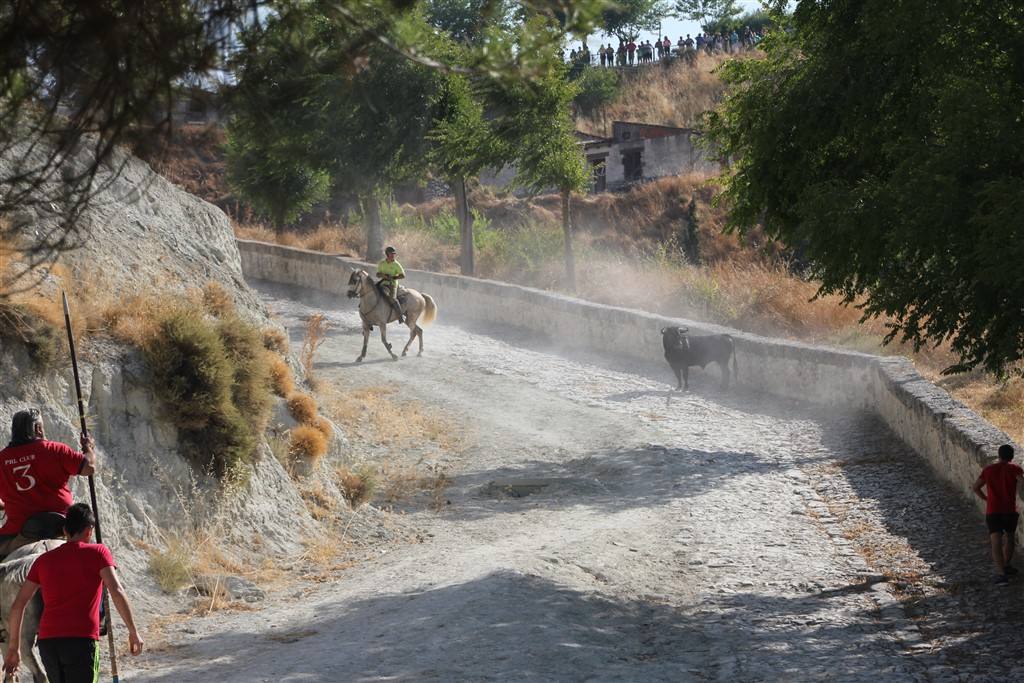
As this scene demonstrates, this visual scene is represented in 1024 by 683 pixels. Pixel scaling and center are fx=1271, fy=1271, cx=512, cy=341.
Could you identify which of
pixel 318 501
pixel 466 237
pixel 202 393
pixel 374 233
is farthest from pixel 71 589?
pixel 374 233

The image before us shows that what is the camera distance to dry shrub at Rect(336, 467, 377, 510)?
53.4 feet

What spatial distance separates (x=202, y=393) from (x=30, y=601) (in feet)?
18.7

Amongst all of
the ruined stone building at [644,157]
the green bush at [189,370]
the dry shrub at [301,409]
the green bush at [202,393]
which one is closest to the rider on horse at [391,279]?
the dry shrub at [301,409]

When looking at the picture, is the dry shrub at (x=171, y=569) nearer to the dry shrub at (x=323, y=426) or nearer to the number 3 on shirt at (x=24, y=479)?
the number 3 on shirt at (x=24, y=479)

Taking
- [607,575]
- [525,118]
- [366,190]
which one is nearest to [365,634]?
[607,575]

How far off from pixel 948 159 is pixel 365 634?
20.9 feet

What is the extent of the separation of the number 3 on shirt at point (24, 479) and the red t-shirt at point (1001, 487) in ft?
28.2

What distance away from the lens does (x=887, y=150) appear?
12047 millimetres

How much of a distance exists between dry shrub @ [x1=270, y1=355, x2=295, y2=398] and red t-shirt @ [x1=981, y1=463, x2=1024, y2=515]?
896 centimetres

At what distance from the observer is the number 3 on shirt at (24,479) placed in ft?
29.3

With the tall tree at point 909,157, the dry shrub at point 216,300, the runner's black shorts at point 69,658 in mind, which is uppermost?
the tall tree at point 909,157

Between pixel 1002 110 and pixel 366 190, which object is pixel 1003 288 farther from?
pixel 366 190

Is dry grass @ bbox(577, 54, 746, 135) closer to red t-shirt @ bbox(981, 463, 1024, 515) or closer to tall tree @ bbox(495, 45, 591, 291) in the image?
tall tree @ bbox(495, 45, 591, 291)

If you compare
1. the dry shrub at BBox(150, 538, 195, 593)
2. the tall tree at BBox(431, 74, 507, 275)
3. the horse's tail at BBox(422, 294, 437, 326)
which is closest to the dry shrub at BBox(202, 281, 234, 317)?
the dry shrub at BBox(150, 538, 195, 593)
